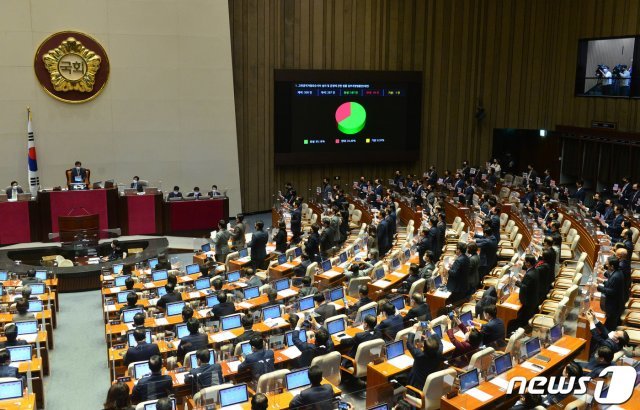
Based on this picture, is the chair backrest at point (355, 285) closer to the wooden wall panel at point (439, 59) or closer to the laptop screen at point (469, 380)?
the laptop screen at point (469, 380)

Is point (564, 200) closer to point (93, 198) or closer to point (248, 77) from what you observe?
point (248, 77)

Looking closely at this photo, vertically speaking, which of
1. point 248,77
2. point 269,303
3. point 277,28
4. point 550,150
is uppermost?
point 277,28

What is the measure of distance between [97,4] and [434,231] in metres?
11.9

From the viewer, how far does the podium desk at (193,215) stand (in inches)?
719

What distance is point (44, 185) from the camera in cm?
1866

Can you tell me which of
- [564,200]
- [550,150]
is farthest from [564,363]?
[550,150]

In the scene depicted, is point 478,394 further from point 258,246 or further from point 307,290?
point 258,246

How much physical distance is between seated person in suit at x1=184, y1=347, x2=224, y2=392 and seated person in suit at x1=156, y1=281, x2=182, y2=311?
314 cm

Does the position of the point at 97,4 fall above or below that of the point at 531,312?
above

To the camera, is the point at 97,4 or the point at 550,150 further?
the point at 550,150

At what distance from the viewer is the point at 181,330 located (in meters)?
9.03

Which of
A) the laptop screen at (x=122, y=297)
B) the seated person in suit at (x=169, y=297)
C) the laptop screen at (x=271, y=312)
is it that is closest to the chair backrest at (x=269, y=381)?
the laptop screen at (x=271, y=312)

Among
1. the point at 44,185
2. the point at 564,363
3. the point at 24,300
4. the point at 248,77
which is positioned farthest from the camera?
the point at 248,77

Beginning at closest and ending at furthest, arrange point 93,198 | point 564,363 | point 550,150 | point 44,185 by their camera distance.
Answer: point 564,363 → point 93,198 → point 44,185 → point 550,150
